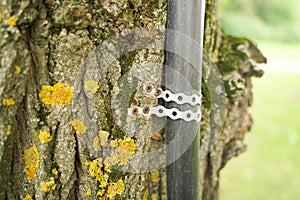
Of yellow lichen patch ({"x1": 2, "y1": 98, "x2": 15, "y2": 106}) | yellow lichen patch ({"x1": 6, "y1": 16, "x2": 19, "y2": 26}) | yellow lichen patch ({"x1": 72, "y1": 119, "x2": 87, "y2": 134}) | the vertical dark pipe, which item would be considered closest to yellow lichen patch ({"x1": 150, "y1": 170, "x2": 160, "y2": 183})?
the vertical dark pipe

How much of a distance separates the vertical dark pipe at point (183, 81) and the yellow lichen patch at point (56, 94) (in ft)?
0.93

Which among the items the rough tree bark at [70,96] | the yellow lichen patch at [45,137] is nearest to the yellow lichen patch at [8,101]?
the rough tree bark at [70,96]

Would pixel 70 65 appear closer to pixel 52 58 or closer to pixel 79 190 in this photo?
pixel 52 58

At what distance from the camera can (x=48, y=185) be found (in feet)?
3.71

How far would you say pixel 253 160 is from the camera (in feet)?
13.9

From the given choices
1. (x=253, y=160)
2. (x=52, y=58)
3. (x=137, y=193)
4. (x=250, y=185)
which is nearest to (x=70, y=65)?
(x=52, y=58)

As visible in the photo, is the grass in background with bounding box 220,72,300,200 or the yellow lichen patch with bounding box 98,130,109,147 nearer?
the yellow lichen patch with bounding box 98,130,109,147

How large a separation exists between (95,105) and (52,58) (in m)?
0.16

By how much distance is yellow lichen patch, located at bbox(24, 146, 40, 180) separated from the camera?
3.67 ft

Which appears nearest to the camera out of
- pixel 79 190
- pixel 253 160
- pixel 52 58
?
pixel 52 58

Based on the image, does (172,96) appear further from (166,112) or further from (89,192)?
(89,192)

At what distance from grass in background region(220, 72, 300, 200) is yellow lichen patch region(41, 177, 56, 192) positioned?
8.23 ft

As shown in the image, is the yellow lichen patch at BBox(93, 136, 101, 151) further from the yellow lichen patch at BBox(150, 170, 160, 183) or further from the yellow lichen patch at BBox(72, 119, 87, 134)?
the yellow lichen patch at BBox(150, 170, 160, 183)

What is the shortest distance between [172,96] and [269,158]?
3.33 meters
